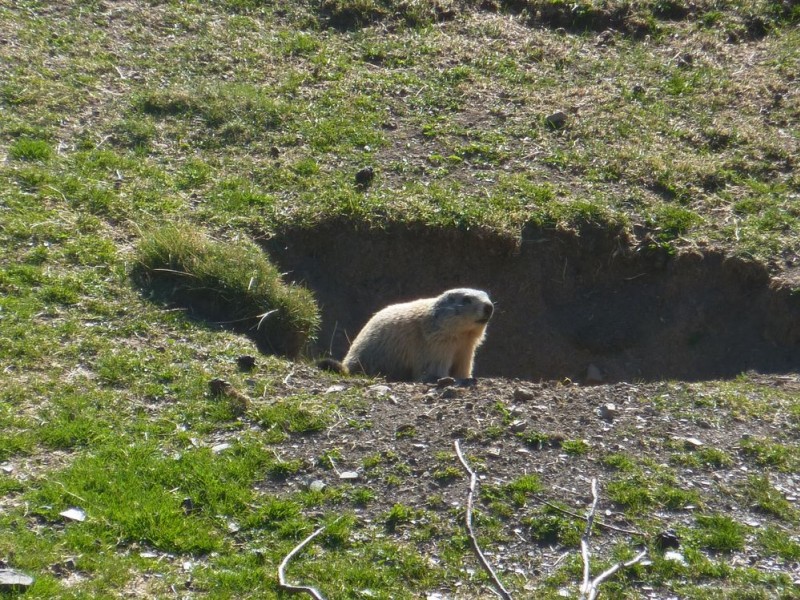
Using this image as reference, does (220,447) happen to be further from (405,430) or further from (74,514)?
(405,430)

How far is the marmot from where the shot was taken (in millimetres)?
8484

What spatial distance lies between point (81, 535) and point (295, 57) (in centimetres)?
810

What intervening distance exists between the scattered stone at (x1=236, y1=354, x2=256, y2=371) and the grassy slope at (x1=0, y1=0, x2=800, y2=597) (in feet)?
0.22

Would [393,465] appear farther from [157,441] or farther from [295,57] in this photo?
[295,57]

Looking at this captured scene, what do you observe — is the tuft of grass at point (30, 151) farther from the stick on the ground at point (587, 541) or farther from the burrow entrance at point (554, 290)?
the stick on the ground at point (587, 541)

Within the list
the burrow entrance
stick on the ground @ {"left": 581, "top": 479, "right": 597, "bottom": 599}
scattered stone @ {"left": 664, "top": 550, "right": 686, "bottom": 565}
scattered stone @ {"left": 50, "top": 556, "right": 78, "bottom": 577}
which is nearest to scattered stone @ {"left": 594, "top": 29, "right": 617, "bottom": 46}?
the burrow entrance

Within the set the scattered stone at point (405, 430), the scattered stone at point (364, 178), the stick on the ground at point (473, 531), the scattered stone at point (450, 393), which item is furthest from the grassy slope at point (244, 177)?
the scattered stone at point (450, 393)

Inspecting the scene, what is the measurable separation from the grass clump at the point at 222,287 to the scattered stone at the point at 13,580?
3304 mm

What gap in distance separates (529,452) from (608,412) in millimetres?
831

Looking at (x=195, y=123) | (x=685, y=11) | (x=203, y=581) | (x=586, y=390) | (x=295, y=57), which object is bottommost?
(x=203, y=581)

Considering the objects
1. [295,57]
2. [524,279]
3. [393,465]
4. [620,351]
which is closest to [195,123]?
[295,57]

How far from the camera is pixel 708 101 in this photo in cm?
1153

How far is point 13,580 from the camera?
5.02m

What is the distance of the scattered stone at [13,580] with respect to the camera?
16.4 ft
